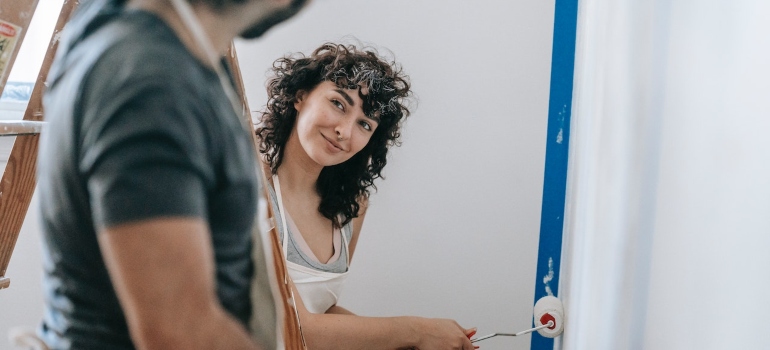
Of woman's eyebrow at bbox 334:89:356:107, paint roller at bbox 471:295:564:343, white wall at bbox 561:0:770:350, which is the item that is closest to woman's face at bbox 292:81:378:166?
woman's eyebrow at bbox 334:89:356:107

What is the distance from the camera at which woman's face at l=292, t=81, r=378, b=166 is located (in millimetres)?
975

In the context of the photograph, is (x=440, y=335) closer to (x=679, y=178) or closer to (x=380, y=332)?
(x=380, y=332)

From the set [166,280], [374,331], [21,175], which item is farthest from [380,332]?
[166,280]

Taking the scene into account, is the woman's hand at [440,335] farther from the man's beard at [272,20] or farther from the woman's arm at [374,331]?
the man's beard at [272,20]

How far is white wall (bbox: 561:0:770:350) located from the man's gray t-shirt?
301 millimetres

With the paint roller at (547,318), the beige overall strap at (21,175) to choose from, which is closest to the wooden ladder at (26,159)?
the beige overall strap at (21,175)

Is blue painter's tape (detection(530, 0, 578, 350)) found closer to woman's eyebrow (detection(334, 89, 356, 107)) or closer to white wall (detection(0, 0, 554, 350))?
white wall (detection(0, 0, 554, 350))

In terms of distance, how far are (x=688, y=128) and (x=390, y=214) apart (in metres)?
0.79

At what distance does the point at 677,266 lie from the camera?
1.54ft

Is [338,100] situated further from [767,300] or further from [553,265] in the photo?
[767,300]

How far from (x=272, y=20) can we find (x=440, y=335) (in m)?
0.74

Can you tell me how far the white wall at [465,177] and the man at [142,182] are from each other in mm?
709

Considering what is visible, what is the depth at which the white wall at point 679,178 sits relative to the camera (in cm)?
32

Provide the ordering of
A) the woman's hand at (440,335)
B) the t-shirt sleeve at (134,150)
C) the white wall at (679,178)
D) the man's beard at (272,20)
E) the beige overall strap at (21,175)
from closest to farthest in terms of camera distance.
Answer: the white wall at (679,178) → the t-shirt sleeve at (134,150) → the man's beard at (272,20) → the beige overall strap at (21,175) → the woman's hand at (440,335)
